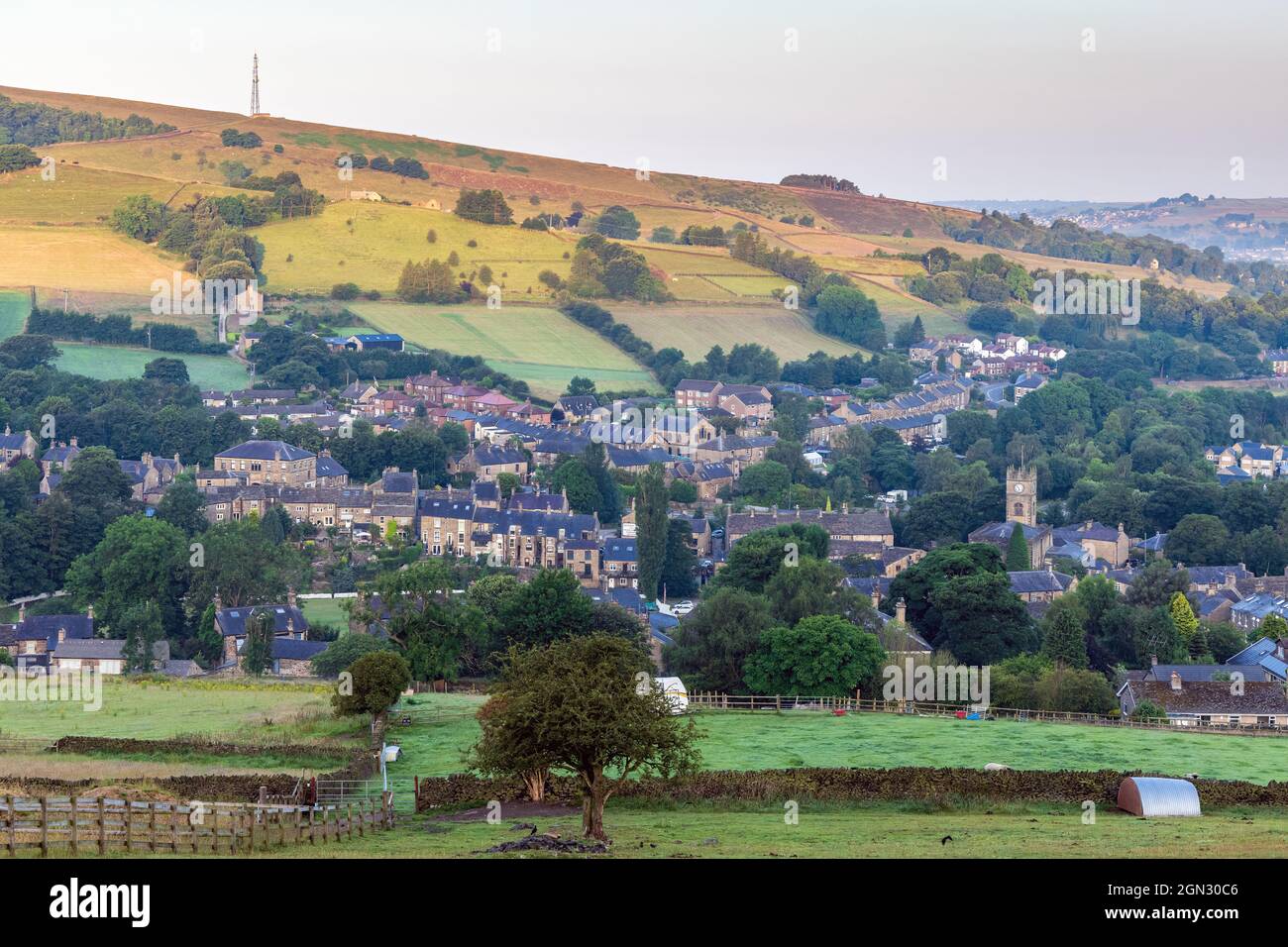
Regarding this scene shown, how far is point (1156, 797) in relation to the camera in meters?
25.5

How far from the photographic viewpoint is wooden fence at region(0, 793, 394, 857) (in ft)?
59.5

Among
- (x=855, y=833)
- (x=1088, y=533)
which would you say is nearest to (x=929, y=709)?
(x=855, y=833)

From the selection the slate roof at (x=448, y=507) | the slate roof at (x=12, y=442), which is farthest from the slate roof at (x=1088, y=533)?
the slate roof at (x=12, y=442)

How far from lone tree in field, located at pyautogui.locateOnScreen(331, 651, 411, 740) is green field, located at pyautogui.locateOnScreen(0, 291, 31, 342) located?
3024 inches

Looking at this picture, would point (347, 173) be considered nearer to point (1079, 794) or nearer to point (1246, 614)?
point (1246, 614)

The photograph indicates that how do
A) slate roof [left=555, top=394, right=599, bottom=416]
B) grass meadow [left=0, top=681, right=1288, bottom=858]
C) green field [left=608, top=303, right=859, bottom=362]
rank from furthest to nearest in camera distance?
1. green field [left=608, top=303, right=859, bottom=362]
2. slate roof [left=555, top=394, right=599, bottom=416]
3. grass meadow [left=0, top=681, right=1288, bottom=858]

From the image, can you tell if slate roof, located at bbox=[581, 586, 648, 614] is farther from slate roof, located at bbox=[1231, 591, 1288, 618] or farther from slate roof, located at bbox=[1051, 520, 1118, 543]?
slate roof, located at bbox=[1051, 520, 1118, 543]

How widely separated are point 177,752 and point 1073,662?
23407 mm

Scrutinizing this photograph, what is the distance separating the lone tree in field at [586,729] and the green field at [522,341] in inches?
3139

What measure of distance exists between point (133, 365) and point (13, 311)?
43.9 feet

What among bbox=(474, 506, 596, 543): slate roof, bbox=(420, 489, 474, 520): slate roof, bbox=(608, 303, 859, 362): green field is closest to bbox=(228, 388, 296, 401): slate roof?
bbox=(420, 489, 474, 520): slate roof

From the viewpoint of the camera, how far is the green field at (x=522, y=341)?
108m

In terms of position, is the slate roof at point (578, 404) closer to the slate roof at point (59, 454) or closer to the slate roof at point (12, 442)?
the slate roof at point (59, 454)
